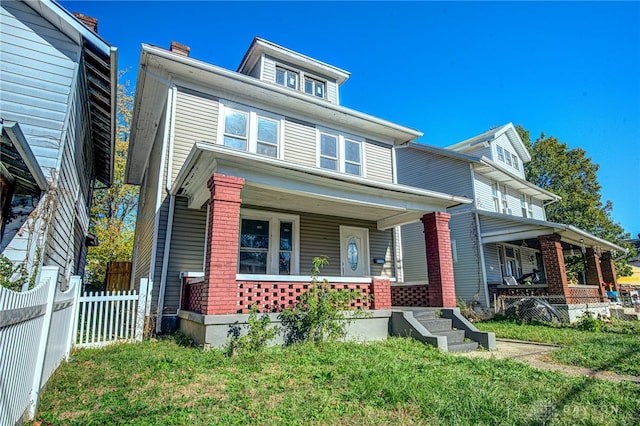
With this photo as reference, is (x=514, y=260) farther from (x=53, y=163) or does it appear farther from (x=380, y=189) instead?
(x=53, y=163)

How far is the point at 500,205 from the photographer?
17703 millimetres

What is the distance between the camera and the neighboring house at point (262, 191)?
6285 mm

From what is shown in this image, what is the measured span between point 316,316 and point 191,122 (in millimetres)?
5847

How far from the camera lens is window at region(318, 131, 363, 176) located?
1064cm

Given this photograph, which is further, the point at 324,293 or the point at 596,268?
the point at 596,268

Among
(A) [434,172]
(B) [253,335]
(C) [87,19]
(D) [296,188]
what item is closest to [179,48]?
(C) [87,19]

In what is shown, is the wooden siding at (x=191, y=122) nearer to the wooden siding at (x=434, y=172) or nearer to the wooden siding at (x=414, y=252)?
the wooden siding at (x=414, y=252)

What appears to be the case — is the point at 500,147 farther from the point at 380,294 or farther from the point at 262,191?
the point at 262,191

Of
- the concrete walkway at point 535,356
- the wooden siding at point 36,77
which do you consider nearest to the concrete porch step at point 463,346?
the concrete walkway at point 535,356

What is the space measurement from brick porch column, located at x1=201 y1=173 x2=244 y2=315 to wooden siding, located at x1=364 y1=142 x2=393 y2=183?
6.01 meters

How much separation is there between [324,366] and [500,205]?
632 inches

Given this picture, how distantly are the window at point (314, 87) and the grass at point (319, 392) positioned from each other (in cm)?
926

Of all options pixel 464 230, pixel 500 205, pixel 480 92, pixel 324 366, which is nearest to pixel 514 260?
pixel 500 205

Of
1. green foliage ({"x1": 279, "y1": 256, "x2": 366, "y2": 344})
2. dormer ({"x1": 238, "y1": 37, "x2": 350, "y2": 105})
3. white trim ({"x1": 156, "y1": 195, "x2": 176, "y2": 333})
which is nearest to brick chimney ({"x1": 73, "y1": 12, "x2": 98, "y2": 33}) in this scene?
dormer ({"x1": 238, "y1": 37, "x2": 350, "y2": 105})
